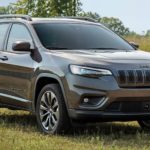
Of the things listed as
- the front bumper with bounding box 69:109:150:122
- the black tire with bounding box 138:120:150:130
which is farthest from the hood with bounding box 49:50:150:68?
the black tire with bounding box 138:120:150:130

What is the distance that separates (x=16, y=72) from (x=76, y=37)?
41.2 inches

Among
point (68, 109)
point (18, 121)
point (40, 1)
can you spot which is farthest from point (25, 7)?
point (68, 109)

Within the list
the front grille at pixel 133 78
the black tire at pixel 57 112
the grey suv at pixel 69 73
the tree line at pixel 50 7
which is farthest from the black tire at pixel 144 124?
the tree line at pixel 50 7

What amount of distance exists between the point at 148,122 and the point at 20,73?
→ 83.5 inches

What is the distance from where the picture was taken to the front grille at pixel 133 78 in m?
8.57

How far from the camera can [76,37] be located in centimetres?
990

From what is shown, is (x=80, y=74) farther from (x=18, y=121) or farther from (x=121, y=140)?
(x=18, y=121)

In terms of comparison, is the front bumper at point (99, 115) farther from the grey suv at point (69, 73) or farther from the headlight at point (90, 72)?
the headlight at point (90, 72)

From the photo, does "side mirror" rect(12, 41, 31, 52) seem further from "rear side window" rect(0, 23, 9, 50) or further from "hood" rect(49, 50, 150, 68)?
"rear side window" rect(0, 23, 9, 50)

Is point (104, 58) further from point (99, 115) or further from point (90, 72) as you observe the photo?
point (99, 115)

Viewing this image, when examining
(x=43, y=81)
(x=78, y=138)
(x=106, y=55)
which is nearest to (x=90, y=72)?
(x=106, y=55)

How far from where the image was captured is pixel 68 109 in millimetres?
8711

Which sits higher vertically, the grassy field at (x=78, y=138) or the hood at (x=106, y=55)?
the hood at (x=106, y=55)

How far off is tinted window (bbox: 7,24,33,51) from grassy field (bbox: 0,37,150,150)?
128cm
